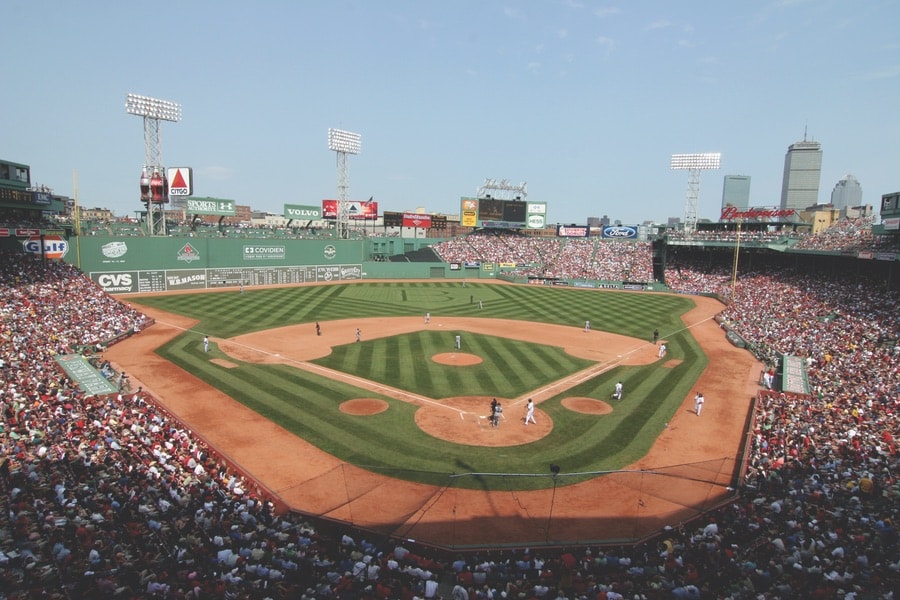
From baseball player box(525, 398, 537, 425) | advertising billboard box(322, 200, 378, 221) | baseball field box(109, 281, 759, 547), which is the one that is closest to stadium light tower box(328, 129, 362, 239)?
advertising billboard box(322, 200, 378, 221)

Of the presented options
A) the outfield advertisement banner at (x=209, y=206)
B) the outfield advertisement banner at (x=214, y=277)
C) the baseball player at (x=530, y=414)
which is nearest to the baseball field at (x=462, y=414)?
the baseball player at (x=530, y=414)

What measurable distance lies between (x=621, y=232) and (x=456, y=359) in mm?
64630

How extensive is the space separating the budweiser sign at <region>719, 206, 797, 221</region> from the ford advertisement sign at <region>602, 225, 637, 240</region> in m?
17.1

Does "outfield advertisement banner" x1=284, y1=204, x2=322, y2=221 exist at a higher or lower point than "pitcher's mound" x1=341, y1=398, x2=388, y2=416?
higher

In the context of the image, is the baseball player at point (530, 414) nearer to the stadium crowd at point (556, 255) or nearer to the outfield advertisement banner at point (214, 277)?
the outfield advertisement banner at point (214, 277)

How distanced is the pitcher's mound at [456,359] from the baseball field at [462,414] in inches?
8.9

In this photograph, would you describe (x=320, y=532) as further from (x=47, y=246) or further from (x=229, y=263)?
(x=229, y=263)

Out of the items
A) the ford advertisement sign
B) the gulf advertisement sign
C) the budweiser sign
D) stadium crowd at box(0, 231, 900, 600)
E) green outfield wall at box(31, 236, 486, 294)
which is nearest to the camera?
stadium crowd at box(0, 231, 900, 600)

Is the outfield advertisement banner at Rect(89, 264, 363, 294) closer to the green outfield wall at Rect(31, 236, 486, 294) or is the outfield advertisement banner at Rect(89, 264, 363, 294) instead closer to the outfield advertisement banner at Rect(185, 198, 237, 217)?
the green outfield wall at Rect(31, 236, 486, 294)

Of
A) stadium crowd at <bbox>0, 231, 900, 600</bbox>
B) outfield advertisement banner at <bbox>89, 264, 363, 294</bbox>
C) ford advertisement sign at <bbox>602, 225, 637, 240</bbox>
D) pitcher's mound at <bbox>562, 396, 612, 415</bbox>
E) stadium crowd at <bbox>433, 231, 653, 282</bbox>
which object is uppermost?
ford advertisement sign at <bbox>602, 225, 637, 240</bbox>

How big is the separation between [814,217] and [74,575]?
108 metres

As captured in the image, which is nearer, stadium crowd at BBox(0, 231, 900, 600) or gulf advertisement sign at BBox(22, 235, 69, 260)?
stadium crowd at BBox(0, 231, 900, 600)

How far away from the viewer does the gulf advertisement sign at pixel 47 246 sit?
4175cm

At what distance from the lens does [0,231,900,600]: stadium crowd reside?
926 centimetres
